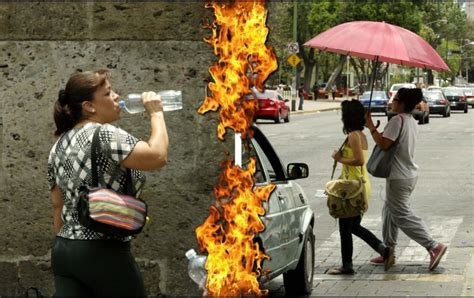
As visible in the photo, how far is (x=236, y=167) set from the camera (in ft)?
22.7

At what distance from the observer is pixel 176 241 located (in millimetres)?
7160

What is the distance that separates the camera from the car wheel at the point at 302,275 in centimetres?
795

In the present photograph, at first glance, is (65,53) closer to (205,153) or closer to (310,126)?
(205,153)


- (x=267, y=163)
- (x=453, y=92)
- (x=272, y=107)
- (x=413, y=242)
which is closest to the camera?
(x=267, y=163)

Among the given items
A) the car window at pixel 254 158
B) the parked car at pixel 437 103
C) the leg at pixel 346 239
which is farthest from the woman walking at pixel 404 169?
the parked car at pixel 437 103

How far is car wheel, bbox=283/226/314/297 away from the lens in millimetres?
7949

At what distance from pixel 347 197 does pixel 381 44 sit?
1610 millimetres

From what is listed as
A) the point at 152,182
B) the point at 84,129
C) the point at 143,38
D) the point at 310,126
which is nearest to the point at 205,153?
the point at 152,182

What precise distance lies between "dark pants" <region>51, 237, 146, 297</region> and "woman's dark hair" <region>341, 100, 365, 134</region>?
5.01 metres

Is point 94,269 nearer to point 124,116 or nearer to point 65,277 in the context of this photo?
point 65,277

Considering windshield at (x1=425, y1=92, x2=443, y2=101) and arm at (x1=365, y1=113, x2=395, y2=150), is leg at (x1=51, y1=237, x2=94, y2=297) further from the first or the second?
windshield at (x1=425, y1=92, x2=443, y2=101)

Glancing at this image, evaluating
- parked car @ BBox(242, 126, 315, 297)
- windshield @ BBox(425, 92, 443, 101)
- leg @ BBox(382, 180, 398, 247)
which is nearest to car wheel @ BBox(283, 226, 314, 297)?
parked car @ BBox(242, 126, 315, 297)

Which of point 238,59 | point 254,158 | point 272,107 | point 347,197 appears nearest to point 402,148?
point 347,197

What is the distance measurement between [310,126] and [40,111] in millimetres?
31905
